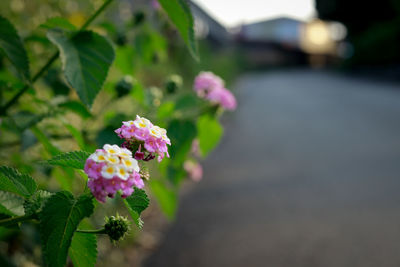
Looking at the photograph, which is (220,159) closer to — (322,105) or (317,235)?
(317,235)

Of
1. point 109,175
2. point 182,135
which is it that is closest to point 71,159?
point 109,175

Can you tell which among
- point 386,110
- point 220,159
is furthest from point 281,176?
point 386,110

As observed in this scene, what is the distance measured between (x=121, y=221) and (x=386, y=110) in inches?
257

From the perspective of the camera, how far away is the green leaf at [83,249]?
0.62 meters

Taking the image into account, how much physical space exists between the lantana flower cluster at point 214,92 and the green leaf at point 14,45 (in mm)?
653

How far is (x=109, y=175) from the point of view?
1.70 feet

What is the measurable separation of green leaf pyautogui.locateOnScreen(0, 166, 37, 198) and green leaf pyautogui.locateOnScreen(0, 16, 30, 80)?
222 millimetres

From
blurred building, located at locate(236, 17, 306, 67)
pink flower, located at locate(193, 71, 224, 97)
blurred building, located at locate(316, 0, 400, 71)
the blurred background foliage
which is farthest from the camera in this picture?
blurred building, located at locate(236, 17, 306, 67)

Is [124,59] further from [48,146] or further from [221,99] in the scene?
[48,146]

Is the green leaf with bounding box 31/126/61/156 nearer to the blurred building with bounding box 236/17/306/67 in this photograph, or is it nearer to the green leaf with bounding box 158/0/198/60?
the green leaf with bounding box 158/0/198/60

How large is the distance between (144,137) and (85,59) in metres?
0.29

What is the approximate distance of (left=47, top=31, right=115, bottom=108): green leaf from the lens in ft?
2.52

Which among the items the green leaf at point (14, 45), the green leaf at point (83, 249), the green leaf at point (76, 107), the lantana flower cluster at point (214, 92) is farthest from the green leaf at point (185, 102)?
the green leaf at point (83, 249)

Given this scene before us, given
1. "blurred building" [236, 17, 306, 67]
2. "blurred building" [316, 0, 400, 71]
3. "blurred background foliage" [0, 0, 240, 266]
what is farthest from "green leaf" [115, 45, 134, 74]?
"blurred building" [236, 17, 306, 67]
